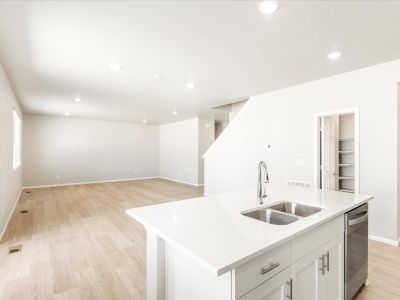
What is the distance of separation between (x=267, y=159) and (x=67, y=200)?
17.1 feet

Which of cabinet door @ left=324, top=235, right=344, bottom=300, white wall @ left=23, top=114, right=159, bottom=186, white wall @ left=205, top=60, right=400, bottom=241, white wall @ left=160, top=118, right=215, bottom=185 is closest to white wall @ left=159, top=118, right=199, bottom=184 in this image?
white wall @ left=160, top=118, right=215, bottom=185

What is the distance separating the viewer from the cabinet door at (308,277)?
4.24ft

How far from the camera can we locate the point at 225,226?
1.33m

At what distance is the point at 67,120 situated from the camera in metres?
→ 7.91

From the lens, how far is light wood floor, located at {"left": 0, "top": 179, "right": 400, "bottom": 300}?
2049mm

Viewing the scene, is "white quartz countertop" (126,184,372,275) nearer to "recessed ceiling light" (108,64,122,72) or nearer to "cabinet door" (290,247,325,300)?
"cabinet door" (290,247,325,300)

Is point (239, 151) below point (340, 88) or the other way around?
below

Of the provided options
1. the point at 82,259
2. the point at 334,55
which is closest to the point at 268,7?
the point at 334,55

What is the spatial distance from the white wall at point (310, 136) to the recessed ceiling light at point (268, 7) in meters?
2.27

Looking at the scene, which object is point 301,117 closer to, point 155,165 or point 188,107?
point 188,107

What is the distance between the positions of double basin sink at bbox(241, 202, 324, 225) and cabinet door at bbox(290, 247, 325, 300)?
0.27 meters

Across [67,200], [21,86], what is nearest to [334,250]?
[21,86]

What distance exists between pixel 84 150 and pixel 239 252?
8.61 m

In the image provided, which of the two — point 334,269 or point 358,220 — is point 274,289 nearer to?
point 334,269
